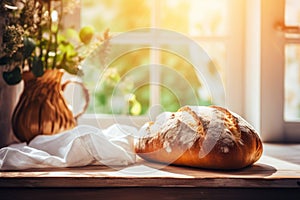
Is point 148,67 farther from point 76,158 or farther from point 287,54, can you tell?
point 76,158

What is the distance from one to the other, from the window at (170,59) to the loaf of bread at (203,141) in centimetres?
47

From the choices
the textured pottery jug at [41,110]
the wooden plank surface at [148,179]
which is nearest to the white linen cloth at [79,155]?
the wooden plank surface at [148,179]

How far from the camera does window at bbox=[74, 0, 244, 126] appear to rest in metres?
1.44

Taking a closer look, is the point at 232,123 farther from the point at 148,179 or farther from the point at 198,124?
the point at 148,179

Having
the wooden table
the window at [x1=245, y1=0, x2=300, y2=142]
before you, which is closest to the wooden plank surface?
the wooden table

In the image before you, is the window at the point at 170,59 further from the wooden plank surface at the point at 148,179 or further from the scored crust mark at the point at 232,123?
the wooden plank surface at the point at 148,179

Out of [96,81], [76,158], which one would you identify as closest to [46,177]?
[76,158]

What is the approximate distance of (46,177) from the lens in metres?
0.78

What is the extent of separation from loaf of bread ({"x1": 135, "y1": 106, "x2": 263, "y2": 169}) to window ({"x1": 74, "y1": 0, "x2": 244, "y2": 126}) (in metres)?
0.47

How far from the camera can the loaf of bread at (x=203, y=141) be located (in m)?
0.83

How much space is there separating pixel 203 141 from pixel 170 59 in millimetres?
687

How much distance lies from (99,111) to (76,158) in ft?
2.08

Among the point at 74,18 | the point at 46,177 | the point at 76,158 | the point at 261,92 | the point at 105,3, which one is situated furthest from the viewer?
the point at 105,3

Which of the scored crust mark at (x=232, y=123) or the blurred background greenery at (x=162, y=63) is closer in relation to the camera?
the scored crust mark at (x=232, y=123)
